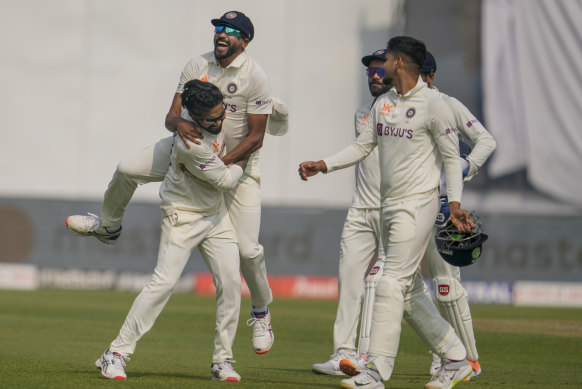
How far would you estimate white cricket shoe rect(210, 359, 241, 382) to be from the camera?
7.04 m

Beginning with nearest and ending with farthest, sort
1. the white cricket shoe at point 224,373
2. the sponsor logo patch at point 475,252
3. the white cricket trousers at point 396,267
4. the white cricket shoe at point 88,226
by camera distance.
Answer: the white cricket trousers at point 396,267, the sponsor logo patch at point 475,252, the white cricket shoe at point 224,373, the white cricket shoe at point 88,226

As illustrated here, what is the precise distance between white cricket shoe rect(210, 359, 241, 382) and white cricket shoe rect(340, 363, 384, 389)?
1.01m

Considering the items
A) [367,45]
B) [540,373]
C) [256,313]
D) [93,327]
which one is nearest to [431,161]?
[256,313]

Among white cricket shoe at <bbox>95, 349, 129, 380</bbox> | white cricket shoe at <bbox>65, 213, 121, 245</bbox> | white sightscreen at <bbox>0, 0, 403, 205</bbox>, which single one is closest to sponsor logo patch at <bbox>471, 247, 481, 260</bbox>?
white cricket shoe at <bbox>95, 349, 129, 380</bbox>

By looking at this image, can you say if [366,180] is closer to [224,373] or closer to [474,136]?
[474,136]

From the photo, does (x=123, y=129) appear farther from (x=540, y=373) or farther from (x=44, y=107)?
(x=540, y=373)

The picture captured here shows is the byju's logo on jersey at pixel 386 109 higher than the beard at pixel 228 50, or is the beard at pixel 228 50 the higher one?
the beard at pixel 228 50

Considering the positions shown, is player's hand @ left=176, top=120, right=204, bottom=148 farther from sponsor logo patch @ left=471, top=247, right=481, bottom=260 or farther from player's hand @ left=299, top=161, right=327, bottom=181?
sponsor logo patch @ left=471, top=247, right=481, bottom=260

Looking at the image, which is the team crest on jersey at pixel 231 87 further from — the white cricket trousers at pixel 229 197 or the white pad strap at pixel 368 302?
the white pad strap at pixel 368 302

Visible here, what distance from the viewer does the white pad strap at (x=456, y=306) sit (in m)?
7.79

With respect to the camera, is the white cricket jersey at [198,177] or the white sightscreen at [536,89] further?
the white sightscreen at [536,89]

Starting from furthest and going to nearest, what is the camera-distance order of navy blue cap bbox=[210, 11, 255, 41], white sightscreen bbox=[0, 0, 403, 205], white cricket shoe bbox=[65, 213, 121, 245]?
white sightscreen bbox=[0, 0, 403, 205] → white cricket shoe bbox=[65, 213, 121, 245] → navy blue cap bbox=[210, 11, 255, 41]

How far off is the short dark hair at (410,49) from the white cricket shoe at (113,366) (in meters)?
2.71

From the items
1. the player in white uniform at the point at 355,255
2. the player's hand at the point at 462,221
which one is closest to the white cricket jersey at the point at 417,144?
the player's hand at the point at 462,221
